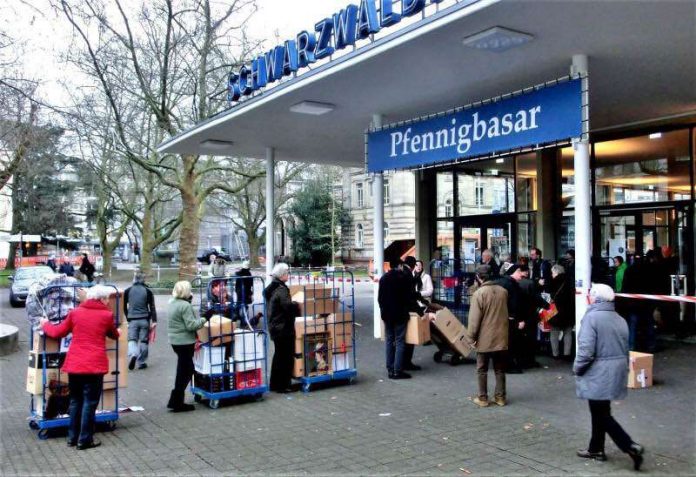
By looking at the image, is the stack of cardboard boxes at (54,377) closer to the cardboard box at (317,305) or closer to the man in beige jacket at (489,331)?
the cardboard box at (317,305)

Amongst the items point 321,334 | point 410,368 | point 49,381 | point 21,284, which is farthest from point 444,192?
point 21,284

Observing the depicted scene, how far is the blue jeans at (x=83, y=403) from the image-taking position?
5988 millimetres

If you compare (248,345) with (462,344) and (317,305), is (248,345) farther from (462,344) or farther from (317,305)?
(462,344)

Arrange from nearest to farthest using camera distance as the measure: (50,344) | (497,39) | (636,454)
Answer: (636,454)
(50,344)
(497,39)

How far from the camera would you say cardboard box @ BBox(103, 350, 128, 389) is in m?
6.73

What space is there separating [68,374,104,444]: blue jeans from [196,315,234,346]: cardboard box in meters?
1.58

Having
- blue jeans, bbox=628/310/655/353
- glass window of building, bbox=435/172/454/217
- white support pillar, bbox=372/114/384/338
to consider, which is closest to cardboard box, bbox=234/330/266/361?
white support pillar, bbox=372/114/384/338

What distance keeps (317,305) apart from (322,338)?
1.55 ft

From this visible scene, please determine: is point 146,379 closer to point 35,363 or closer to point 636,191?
point 35,363

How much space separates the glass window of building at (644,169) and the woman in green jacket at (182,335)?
33.8 ft

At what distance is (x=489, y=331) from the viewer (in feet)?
23.6

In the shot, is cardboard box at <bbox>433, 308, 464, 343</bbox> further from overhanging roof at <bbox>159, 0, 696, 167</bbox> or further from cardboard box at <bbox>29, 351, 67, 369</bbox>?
cardboard box at <bbox>29, 351, 67, 369</bbox>

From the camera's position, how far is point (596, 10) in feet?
23.1

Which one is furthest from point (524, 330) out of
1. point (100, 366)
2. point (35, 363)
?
point (35, 363)
